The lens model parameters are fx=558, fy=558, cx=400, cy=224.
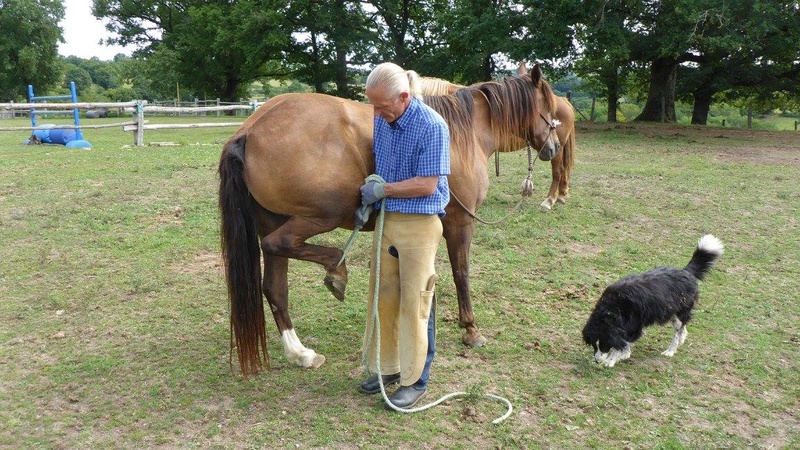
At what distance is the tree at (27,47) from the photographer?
142ft

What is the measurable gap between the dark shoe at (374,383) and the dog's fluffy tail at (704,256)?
2.34m

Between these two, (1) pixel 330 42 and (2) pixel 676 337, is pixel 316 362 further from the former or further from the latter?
(1) pixel 330 42

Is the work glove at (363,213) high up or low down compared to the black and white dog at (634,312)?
up

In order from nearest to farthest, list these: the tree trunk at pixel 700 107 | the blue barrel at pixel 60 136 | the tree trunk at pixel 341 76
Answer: the blue barrel at pixel 60 136, the tree trunk at pixel 700 107, the tree trunk at pixel 341 76

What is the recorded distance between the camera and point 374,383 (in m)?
3.38

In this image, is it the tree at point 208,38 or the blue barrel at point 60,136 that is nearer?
the blue barrel at point 60,136

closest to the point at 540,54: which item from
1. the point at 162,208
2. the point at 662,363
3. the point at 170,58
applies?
the point at 162,208

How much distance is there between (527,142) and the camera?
470 cm

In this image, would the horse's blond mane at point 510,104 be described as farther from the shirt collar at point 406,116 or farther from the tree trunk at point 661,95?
the tree trunk at point 661,95

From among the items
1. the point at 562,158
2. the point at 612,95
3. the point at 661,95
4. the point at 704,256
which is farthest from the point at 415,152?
the point at 612,95

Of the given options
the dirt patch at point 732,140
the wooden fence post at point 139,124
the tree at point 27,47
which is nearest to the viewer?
the dirt patch at point 732,140

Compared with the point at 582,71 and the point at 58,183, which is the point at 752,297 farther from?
the point at 582,71

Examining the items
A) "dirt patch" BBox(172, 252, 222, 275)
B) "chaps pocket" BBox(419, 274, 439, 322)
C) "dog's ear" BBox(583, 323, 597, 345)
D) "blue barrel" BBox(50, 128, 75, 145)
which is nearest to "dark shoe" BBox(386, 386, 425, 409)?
"chaps pocket" BBox(419, 274, 439, 322)

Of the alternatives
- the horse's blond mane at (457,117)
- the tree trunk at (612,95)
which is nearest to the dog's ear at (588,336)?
the horse's blond mane at (457,117)
